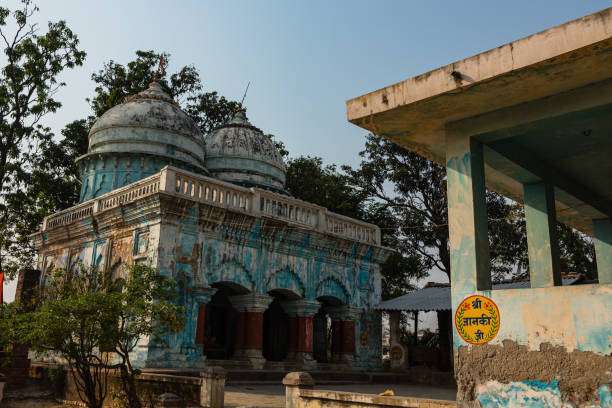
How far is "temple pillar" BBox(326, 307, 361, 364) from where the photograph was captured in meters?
15.6

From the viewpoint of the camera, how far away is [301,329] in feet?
48.0

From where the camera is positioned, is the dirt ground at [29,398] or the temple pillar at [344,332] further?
the temple pillar at [344,332]

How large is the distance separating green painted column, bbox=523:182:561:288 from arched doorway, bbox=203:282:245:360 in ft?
32.9

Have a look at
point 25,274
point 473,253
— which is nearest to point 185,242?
point 25,274

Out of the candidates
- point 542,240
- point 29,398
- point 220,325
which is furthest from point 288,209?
point 542,240

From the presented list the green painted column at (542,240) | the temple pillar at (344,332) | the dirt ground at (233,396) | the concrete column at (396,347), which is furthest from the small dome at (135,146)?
the green painted column at (542,240)

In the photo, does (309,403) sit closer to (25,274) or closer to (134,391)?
(134,391)

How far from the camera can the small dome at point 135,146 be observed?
54.4 ft

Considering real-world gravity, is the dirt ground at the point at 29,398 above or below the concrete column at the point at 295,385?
below

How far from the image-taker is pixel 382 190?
24.9 meters

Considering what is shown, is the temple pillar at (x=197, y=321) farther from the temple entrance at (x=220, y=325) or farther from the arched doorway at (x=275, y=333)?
the arched doorway at (x=275, y=333)

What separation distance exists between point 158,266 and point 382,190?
1518 centimetres

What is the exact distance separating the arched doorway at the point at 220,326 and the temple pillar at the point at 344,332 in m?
3.05

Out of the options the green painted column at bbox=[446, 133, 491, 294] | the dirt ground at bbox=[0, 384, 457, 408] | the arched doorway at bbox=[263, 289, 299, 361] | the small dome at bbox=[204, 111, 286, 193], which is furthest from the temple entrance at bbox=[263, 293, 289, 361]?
the green painted column at bbox=[446, 133, 491, 294]
